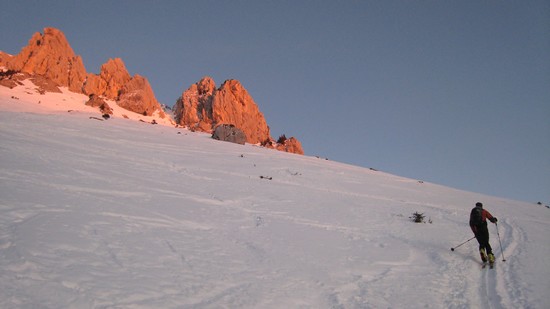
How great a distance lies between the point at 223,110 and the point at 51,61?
29370mm

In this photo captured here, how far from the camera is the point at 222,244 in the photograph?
885 centimetres

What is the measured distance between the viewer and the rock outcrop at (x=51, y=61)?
55531 mm

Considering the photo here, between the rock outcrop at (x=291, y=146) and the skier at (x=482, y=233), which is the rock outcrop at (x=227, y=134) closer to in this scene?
the skier at (x=482, y=233)

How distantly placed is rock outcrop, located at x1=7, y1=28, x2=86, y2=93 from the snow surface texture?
44.9 m

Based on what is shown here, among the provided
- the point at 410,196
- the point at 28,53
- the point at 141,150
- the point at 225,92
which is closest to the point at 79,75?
the point at 28,53

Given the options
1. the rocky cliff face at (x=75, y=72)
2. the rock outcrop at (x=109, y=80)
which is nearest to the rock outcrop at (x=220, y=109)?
the rocky cliff face at (x=75, y=72)

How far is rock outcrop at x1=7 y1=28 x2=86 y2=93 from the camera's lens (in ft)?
182

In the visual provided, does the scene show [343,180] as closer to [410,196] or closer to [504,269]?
[410,196]

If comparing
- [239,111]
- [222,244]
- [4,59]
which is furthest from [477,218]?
[239,111]

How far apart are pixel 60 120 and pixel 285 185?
19.1 meters

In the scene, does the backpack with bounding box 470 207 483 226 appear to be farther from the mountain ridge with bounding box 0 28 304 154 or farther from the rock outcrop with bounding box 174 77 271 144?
the rock outcrop with bounding box 174 77 271 144

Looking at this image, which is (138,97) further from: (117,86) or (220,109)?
(220,109)

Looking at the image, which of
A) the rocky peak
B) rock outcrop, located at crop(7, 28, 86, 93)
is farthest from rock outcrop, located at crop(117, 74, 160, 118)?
the rocky peak

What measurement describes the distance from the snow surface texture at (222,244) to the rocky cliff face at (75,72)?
44325 millimetres
